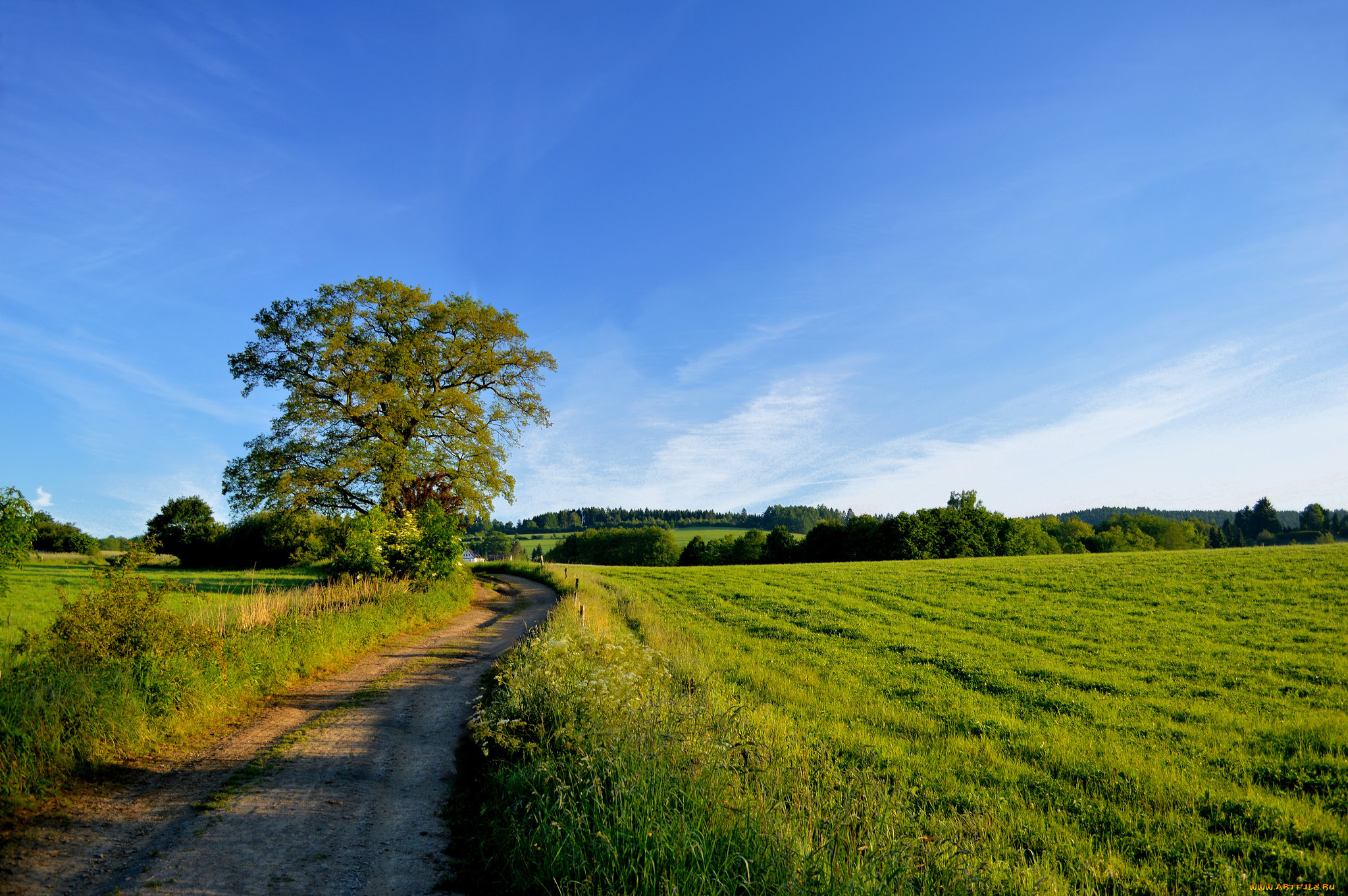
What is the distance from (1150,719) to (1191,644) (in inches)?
284

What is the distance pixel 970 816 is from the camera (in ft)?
20.5

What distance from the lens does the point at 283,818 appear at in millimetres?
6148

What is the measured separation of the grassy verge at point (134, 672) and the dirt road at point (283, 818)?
604 mm

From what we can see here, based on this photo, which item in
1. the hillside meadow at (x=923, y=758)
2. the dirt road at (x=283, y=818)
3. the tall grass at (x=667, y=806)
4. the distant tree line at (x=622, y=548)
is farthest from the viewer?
the distant tree line at (x=622, y=548)

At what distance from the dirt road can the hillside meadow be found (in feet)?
2.55

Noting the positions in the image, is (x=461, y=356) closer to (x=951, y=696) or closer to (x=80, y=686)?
(x=80, y=686)

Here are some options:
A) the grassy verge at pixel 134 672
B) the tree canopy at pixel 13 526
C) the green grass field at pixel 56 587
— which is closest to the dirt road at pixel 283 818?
the grassy verge at pixel 134 672

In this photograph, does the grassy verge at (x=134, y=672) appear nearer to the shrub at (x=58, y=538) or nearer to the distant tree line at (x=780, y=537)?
the distant tree line at (x=780, y=537)

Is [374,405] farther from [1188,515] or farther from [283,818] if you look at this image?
[1188,515]

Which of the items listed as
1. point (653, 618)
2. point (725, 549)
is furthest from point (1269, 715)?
point (725, 549)

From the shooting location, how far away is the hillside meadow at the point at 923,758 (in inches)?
185

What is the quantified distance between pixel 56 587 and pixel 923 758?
79.1 feet

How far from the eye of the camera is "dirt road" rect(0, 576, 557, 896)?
5.06 m

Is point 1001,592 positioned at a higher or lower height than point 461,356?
lower
